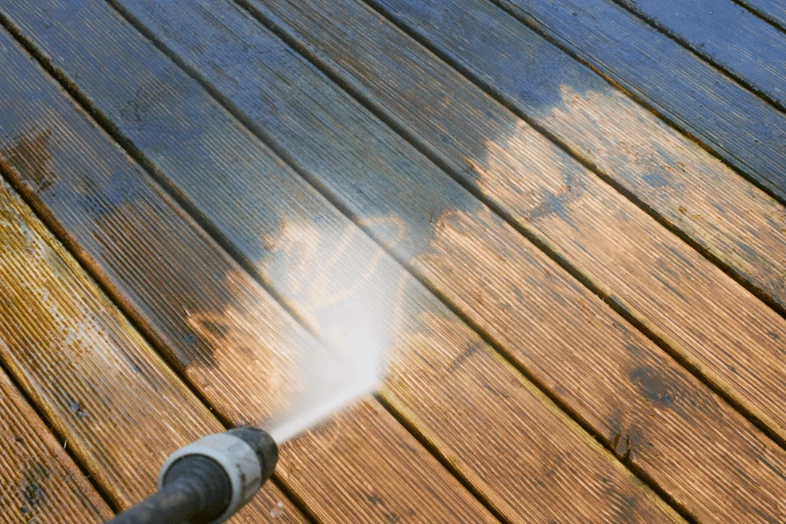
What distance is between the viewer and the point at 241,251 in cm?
106

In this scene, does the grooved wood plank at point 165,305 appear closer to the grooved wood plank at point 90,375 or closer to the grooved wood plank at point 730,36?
the grooved wood plank at point 90,375

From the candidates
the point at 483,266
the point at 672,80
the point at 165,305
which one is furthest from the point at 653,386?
the point at 165,305

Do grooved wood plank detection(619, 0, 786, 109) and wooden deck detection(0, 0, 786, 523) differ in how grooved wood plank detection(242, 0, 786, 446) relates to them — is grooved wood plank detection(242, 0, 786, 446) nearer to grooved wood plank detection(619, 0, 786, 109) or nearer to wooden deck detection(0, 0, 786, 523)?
wooden deck detection(0, 0, 786, 523)

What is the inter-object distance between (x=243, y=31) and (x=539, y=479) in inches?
48.2

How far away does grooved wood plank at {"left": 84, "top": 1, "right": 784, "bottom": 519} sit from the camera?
95cm

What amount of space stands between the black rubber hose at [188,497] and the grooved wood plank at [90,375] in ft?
1.22

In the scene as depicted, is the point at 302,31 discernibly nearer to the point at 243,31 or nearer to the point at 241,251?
the point at 243,31

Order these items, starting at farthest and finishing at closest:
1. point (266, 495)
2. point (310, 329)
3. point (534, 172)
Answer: point (534, 172), point (310, 329), point (266, 495)

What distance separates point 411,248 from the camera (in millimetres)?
1075

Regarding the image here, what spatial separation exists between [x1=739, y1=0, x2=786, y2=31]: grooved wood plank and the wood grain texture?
0.25 meters

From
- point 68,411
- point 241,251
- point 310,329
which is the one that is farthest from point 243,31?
point 68,411

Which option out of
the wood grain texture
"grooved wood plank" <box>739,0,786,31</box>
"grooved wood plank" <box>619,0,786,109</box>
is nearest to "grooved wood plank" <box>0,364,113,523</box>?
the wood grain texture

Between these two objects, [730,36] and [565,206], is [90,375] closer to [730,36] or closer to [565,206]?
[565,206]

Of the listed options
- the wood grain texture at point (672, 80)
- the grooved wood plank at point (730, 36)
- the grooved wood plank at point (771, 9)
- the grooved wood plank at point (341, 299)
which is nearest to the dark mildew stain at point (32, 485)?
the grooved wood plank at point (341, 299)
